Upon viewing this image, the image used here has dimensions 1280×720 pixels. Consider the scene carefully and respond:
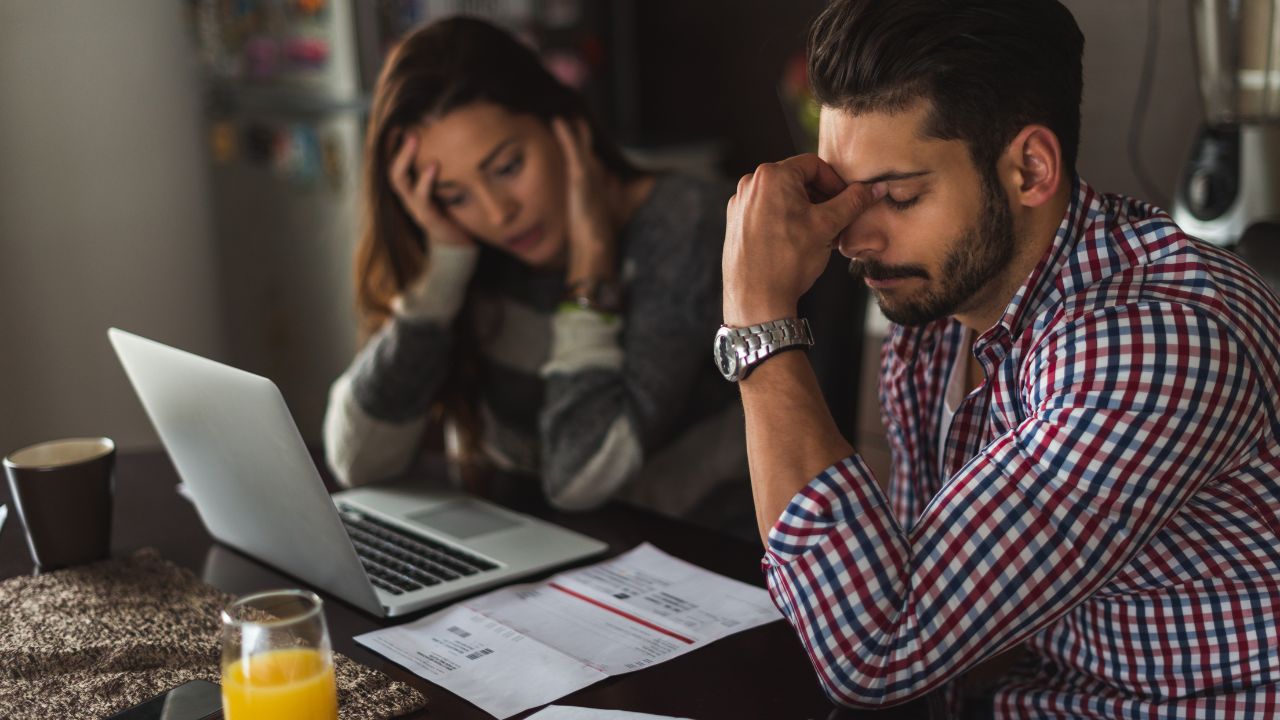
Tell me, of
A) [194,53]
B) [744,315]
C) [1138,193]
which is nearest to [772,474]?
[744,315]

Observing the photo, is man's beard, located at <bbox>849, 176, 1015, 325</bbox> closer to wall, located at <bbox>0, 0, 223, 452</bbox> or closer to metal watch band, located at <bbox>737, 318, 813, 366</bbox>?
metal watch band, located at <bbox>737, 318, 813, 366</bbox>

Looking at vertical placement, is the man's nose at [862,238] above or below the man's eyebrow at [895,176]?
below

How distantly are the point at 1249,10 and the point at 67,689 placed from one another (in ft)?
5.46

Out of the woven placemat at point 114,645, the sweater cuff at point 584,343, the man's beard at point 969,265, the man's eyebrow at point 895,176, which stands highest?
→ the man's eyebrow at point 895,176

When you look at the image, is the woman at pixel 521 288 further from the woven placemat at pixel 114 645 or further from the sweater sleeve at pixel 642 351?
the woven placemat at pixel 114 645

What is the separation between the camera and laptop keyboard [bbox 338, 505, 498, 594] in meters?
1.14

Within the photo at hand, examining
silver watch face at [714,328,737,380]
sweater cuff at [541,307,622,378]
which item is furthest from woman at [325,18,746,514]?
silver watch face at [714,328,737,380]

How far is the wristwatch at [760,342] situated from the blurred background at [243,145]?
1.28m

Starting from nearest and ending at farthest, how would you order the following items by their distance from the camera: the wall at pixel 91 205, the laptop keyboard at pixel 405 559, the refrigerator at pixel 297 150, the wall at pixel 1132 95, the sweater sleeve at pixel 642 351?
the laptop keyboard at pixel 405 559
the sweater sleeve at pixel 642 351
the wall at pixel 1132 95
the wall at pixel 91 205
the refrigerator at pixel 297 150

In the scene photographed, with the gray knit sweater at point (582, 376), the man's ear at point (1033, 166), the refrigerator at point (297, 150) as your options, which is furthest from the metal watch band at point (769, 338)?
the refrigerator at point (297, 150)

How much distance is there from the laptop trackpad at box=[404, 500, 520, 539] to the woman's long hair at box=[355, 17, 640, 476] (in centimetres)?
30

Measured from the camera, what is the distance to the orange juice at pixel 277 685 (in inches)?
29.4

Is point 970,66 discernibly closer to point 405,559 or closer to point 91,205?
point 405,559

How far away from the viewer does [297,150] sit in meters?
3.10
